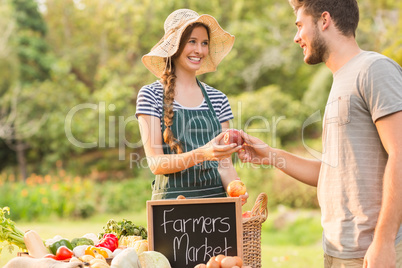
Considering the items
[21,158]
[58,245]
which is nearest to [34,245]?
[58,245]

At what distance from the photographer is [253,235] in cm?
231

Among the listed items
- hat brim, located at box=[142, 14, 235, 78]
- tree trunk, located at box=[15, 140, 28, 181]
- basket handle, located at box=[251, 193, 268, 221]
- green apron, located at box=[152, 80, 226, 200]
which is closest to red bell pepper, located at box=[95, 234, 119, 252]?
green apron, located at box=[152, 80, 226, 200]

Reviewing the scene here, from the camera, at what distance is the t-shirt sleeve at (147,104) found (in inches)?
108

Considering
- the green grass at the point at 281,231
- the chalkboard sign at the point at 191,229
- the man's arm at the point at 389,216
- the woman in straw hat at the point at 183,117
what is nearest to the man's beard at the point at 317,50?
the man's arm at the point at 389,216

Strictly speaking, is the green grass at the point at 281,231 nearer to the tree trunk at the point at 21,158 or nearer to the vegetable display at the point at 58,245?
the tree trunk at the point at 21,158

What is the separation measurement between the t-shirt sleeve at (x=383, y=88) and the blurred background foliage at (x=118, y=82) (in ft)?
30.5

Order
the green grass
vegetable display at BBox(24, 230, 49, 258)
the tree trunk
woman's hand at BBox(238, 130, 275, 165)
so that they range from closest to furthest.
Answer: vegetable display at BBox(24, 230, 49, 258), woman's hand at BBox(238, 130, 275, 165), the green grass, the tree trunk

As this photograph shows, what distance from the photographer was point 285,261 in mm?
7086

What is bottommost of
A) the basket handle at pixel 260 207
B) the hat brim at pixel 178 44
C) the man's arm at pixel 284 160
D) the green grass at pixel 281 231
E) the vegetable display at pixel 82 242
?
the green grass at pixel 281 231

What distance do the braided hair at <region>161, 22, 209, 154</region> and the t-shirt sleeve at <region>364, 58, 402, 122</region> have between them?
1.21m

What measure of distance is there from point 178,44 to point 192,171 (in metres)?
0.79

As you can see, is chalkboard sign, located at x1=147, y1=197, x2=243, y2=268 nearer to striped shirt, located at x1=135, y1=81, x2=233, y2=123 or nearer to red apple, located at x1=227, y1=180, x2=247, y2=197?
red apple, located at x1=227, y1=180, x2=247, y2=197

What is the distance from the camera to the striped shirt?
108 inches

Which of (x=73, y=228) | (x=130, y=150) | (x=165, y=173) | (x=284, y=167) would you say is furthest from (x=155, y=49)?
(x=130, y=150)
